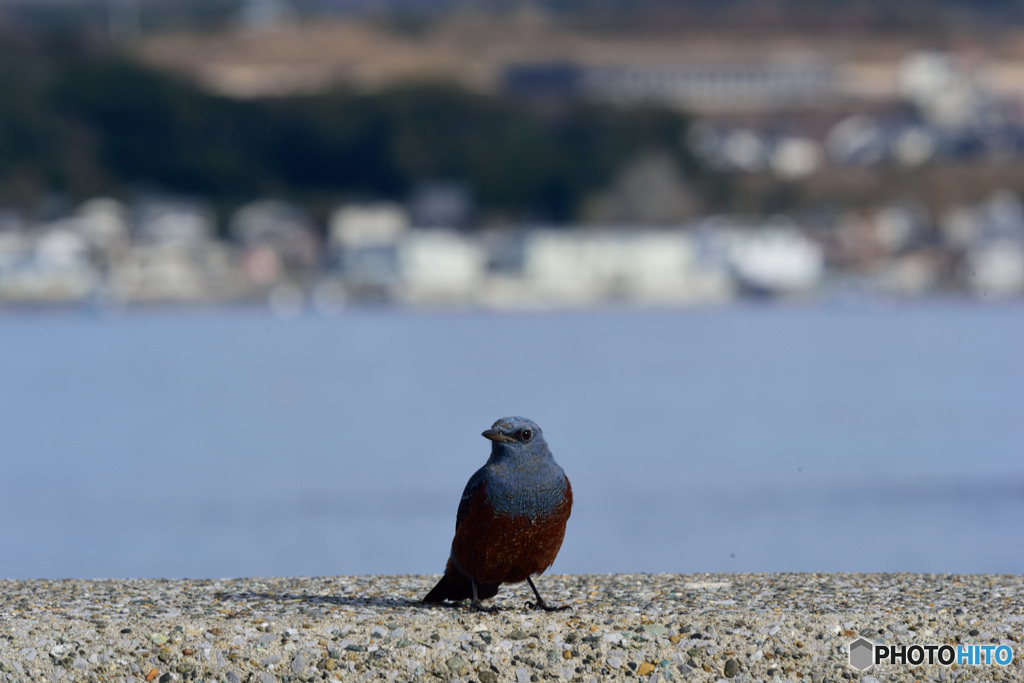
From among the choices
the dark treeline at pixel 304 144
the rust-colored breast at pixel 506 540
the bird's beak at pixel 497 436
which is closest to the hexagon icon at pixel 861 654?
the rust-colored breast at pixel 506 540

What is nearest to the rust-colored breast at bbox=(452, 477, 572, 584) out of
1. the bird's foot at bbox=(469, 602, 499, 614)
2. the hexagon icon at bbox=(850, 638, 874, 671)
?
the bird's foot at bbox=(469, 602, 499, 614)

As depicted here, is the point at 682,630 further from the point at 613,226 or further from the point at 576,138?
the point at 576,138

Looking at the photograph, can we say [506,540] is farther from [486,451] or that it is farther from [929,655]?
[486,451]

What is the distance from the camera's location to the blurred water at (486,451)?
1184 cm

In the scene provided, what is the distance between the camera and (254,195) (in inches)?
3735

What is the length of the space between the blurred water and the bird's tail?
4939mm

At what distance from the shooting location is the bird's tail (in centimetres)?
526

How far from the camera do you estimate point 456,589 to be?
5344mm

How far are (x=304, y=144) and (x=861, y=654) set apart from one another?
96.9 m

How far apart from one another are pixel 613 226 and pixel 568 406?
5758cm

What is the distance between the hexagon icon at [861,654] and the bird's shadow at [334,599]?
127cm

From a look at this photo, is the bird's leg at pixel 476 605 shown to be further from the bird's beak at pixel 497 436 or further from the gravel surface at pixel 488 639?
the bird's beak at pixel 497 436

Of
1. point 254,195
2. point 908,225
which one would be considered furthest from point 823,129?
point 254,195

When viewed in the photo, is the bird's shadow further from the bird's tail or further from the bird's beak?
the bird's beak
